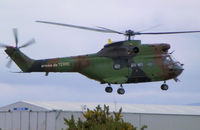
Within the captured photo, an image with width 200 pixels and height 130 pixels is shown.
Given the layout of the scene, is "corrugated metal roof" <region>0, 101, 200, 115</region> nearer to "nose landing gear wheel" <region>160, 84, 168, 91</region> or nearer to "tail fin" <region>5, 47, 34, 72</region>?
"nose landing gear wheel" <region>160, 84, 168, 91</region>

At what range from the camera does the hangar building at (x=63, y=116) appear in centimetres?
4812

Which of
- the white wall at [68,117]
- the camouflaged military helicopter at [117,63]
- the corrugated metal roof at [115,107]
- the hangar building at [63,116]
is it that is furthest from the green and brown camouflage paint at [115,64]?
the corrugated metal roof at [115,107]

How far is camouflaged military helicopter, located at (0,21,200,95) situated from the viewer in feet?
103

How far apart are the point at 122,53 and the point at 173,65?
13.6 feet

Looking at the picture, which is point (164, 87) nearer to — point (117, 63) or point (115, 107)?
point (117, 63)

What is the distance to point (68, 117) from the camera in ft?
157

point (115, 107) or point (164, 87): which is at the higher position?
point (115, 107)

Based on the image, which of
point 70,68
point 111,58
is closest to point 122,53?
point 111,58

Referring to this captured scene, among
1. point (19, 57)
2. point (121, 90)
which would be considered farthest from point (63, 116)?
point (19, 57)

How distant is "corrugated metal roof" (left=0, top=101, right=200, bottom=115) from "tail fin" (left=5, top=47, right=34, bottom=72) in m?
17.2

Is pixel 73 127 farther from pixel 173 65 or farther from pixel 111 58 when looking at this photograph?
pixel 173 65

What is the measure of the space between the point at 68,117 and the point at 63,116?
508 millimetres

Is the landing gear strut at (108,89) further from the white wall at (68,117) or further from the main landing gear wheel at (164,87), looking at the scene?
the white wall at (68,117)

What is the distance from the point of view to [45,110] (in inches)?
1902
